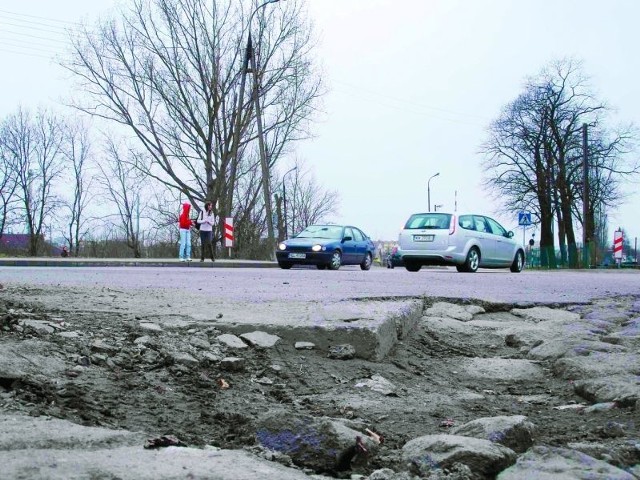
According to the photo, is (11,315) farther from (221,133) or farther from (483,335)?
(221,133)

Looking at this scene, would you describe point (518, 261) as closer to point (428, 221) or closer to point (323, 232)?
point (428, 221)

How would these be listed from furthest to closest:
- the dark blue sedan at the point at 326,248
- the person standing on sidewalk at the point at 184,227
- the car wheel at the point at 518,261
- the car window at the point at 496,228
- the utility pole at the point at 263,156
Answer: the utility pole at the point at 263,156 → the person standing on sidewalk at the point at 184,227 → the car wheel at the point at 518,261 → the dark blue sedan at the point at 326,248 → the car window at the point at 496,228

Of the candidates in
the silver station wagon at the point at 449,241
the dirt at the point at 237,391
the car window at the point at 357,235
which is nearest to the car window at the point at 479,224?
the silver station wagon at the point at 449,241

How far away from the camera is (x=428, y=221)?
52.5 ft

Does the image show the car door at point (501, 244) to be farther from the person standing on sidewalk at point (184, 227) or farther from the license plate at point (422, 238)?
the person standing on sidewalk at point (184, 227)

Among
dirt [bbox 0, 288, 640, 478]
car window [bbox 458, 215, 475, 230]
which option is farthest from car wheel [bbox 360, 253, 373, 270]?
dirt [bbox 0, 288, 640, 478]

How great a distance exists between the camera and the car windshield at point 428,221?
622 inches

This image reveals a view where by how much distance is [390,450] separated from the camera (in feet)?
6.96

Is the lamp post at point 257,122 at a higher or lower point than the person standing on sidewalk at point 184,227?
higher

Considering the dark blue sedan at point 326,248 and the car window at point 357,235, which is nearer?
the dark blue sedan at point 326,248

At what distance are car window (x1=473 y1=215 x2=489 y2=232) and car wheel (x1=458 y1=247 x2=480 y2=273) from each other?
62 cm

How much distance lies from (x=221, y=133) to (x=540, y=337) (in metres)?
24.6

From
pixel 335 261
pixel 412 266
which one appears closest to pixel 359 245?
pixel 335 261

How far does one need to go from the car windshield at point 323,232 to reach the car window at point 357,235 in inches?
36.9
